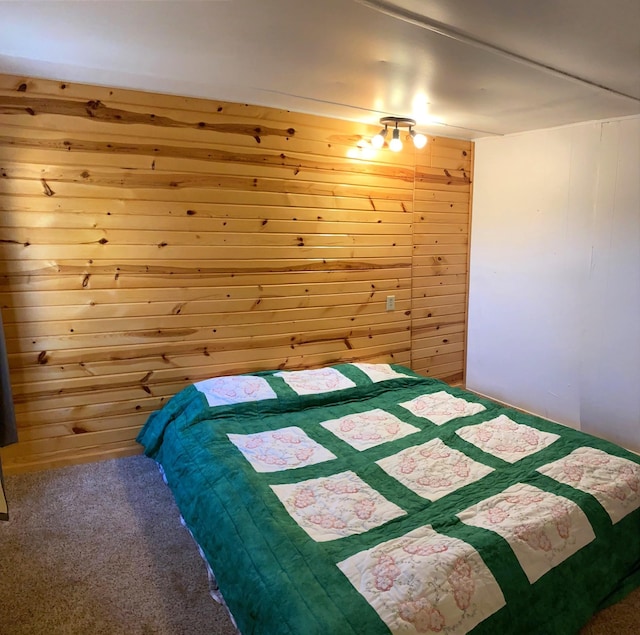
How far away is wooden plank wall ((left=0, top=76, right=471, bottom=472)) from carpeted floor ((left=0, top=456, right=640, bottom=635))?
1.09ft

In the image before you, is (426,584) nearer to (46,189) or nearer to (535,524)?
(535,524)

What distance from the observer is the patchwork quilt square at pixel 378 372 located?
3020 millimetres

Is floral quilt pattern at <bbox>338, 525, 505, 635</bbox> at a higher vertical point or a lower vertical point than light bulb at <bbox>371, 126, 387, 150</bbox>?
lower

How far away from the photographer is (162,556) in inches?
80.4

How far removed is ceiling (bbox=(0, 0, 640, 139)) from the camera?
153 centimetres

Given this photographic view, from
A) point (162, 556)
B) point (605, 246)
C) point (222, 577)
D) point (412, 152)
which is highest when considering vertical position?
point (412, 152)

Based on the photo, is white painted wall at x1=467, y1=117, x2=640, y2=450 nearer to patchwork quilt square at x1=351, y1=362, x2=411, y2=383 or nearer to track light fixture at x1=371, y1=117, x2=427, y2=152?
track light fixture at x1=371, y1=117, x2=427, y2=152

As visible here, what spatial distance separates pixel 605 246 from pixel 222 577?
2780 mm

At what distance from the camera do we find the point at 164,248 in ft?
8.91

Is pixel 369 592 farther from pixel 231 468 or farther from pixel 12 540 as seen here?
pixel 12 540

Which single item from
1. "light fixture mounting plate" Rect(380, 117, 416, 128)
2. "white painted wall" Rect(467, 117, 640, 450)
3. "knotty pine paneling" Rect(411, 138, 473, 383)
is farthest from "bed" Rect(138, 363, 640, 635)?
"light fixture mounting plate" Rect(380, 117, 416, 128)

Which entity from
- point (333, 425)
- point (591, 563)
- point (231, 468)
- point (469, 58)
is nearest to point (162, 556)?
point (231, 468)

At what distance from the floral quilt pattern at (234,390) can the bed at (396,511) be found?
0.01 metres

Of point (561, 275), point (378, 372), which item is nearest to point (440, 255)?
point (561, 275)
